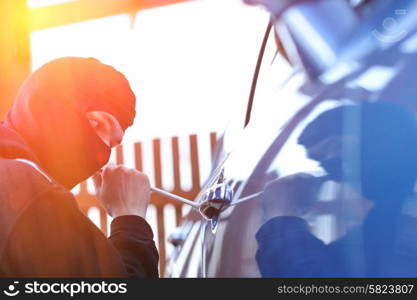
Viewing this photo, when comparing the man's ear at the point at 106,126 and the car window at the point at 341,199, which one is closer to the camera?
the car window at the point at 341,199

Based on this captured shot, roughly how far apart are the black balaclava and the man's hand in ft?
0.22

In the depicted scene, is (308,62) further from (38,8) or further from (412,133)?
(38,8)

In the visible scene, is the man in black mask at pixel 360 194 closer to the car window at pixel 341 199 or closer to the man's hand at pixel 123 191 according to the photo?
the car window at pixel 341 199

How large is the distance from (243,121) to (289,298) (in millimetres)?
467

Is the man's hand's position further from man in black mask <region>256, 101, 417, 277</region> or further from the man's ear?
man in black mask <region>256, 101, 417, 277</region>

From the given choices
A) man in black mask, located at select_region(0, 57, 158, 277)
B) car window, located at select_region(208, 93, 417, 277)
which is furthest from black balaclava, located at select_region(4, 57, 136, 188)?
car window, located at select_region(208, 93, 417, 277)

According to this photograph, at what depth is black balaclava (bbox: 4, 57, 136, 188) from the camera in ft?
3.25

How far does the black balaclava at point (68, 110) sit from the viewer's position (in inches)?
39.0

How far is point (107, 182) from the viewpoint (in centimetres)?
114

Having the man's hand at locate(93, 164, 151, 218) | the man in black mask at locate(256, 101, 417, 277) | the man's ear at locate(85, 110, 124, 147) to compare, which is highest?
the man's ear at locate(85, 110, 124, 147)

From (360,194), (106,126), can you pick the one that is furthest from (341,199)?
(106,126)

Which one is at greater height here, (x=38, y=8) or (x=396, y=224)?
(x=38, y=8)

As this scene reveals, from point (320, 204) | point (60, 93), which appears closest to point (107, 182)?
point (60, 93)

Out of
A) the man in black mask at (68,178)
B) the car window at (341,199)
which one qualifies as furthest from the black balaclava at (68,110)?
the car window at (341,199)
